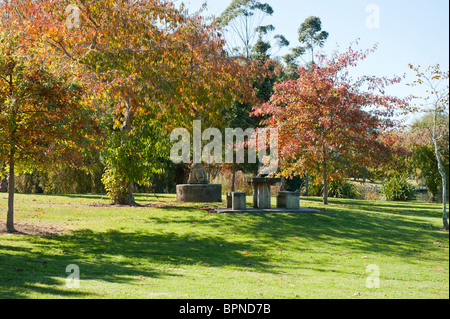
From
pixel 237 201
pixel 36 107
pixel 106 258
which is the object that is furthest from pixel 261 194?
pixel 36 107

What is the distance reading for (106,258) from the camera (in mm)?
9461

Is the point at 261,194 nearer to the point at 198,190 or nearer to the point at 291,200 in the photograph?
the point at 291,200

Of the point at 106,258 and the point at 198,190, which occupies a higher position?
the point at 198,190

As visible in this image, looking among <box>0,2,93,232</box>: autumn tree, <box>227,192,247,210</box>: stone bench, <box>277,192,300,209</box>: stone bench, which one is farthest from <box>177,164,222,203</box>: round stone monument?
<box>0,2,93,232</box>: autumn tree

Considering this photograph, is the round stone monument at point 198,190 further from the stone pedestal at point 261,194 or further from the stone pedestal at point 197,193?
the stone pedestal at point 261,194

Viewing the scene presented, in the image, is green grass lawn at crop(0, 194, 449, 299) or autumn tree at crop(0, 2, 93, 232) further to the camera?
autumn tree at crop(0, 2, 93, 232)

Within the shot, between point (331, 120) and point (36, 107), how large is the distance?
1074 centimetres

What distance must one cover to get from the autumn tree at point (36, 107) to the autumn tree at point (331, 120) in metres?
8.73

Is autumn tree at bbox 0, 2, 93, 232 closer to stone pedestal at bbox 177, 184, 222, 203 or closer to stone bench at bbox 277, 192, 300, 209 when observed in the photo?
stone bench at bbox 277, 192, 300, 209

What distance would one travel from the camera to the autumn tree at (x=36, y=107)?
10.6 m

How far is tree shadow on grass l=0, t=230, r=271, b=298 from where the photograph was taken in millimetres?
6797

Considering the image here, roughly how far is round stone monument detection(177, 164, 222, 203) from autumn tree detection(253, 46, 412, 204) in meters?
3.27

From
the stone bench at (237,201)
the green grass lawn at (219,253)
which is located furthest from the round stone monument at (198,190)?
the stone bench at (237,201)

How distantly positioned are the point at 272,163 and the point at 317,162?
1.81m
